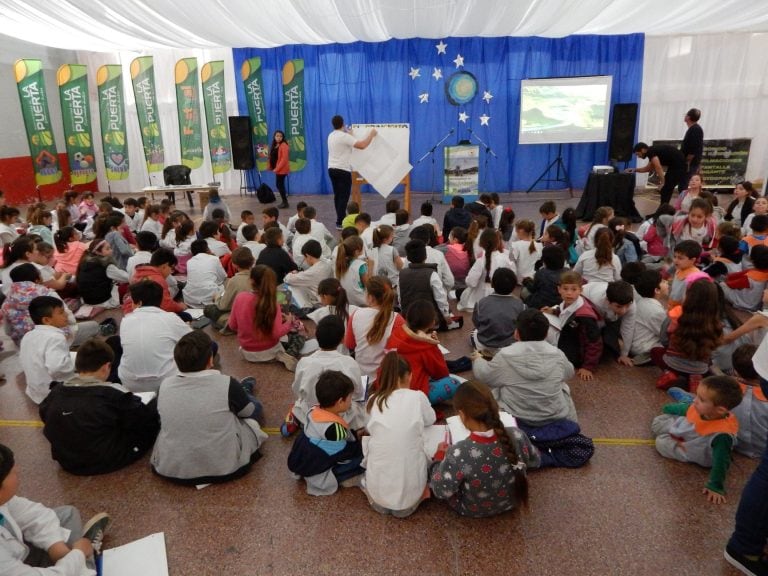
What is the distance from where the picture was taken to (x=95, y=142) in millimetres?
11945

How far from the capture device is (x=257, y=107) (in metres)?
10.5

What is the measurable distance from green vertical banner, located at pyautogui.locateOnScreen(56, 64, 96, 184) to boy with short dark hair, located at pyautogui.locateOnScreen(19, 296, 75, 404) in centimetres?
813

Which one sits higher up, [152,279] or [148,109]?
[148,109]

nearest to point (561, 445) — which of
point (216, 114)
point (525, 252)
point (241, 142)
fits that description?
point (525, 252)

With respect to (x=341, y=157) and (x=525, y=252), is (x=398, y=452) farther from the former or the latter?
(x=341, y=157)

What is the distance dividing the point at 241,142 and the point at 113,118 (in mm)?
2397

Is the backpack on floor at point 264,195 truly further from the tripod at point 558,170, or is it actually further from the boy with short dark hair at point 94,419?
the boy with short dark hair at point 94,419

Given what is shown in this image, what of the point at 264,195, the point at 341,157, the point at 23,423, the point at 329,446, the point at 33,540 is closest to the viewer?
the point at 33,540

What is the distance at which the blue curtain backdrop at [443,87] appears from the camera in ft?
33.2

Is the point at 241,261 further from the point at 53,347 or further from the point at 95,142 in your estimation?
the point at 95,142

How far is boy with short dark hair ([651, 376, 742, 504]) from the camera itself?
2.33 m

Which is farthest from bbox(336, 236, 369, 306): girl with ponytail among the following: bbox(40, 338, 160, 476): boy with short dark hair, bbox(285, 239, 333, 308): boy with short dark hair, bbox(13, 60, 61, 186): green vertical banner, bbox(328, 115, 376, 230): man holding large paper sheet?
bbox(13, 60, 61, 186): green vertical banner

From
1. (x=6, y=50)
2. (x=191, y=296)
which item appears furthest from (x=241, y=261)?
(x=6, y=50)

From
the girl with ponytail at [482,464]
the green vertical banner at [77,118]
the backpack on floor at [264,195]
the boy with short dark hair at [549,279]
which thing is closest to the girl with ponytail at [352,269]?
the boy with short dark hair at [549,279]
